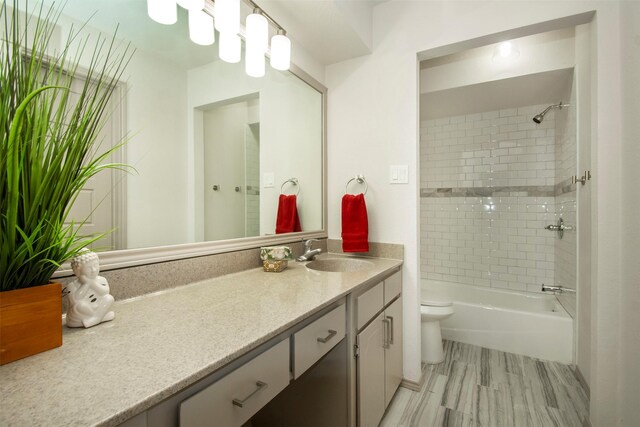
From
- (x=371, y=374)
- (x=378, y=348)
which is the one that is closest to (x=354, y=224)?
(x=378, y=348)

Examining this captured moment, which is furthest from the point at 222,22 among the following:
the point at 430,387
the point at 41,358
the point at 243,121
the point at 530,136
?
the point at 530,136

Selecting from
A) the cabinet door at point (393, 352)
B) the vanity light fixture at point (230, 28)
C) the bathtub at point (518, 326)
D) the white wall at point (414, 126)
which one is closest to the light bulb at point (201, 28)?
the vanity light fixture at point (230, 28)

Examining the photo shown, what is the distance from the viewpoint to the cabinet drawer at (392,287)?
1498 millimetres

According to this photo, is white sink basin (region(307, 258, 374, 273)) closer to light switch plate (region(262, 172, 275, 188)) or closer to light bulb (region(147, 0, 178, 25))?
light switch plate (region(262, 172, 275, 188))

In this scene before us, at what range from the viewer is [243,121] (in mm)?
1472

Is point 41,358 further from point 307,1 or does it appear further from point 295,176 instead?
point 307,1

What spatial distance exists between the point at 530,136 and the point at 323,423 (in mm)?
3017

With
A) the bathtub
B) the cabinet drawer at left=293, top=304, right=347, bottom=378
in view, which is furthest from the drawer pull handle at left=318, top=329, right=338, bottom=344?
the bathtub

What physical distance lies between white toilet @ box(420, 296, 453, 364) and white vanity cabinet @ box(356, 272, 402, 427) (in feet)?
1.52

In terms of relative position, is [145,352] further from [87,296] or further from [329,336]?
[329,336]

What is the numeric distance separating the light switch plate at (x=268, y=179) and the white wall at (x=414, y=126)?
1.64ft

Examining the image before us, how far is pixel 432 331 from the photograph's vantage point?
2.09 m

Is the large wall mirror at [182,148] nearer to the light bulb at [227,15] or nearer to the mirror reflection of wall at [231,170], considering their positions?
the mirror reflection of wall at [231,170]

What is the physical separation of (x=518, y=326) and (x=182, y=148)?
257 centimetres
